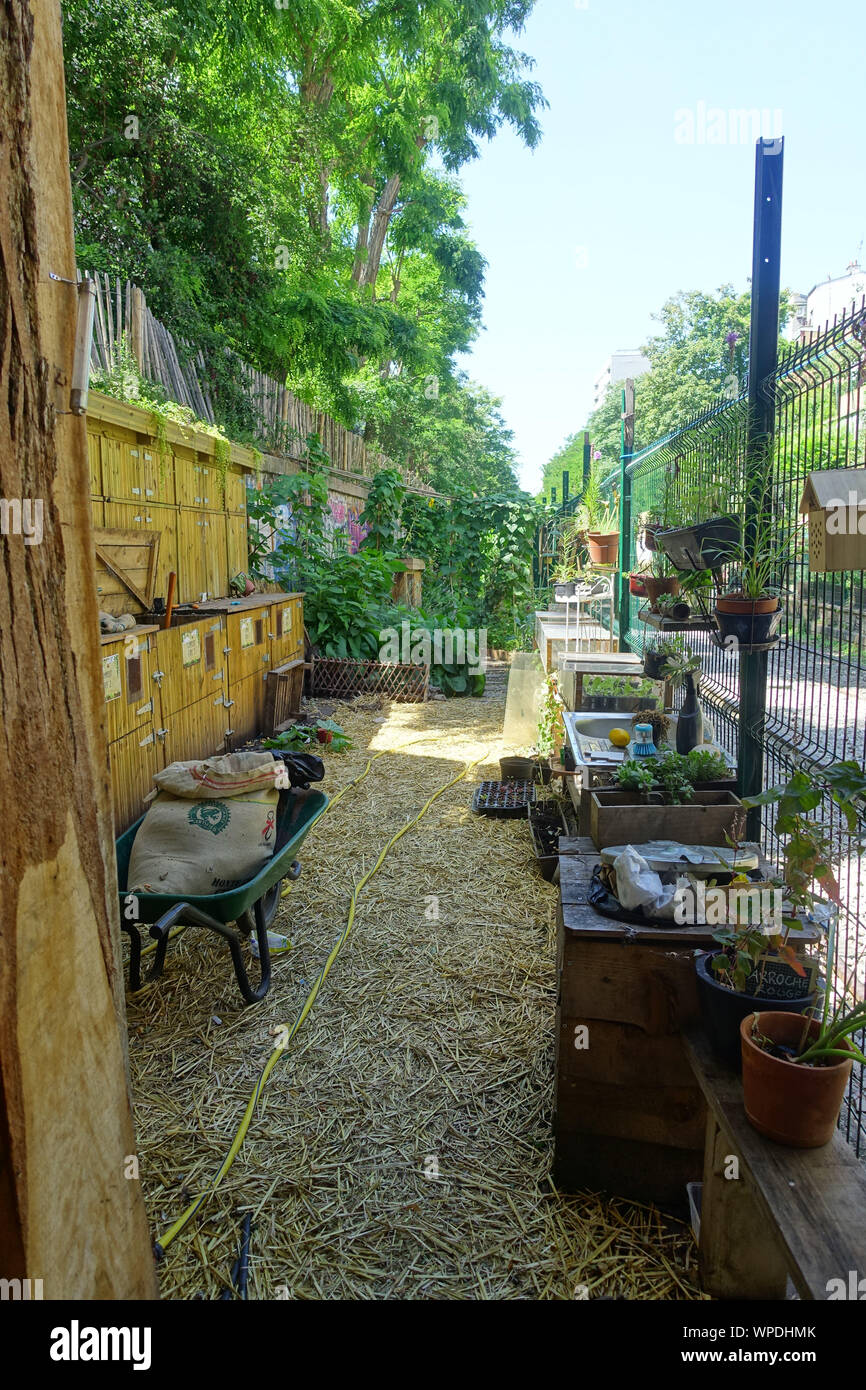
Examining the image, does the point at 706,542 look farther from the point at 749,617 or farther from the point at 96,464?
the point at 96,464

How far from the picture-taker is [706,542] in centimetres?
340

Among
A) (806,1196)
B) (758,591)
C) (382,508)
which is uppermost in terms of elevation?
(382,508)

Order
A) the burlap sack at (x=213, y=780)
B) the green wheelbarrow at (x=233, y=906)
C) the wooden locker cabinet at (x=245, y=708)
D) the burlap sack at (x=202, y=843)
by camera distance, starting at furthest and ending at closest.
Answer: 1. the wooden locker cabinet at (x=245, y=708)
2. the burlap sack at (x=213, y=780)
3. the burlap sack at (x=202, y=843)
4. the green wheelbarrow at (x=233, y=906)

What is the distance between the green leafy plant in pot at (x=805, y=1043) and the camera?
1.64m

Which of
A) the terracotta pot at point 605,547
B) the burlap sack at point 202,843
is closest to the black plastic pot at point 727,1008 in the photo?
the burlap sack at point 202,843

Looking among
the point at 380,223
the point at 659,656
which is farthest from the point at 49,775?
the point at 380,223

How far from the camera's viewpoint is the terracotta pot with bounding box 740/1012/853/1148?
1.64 metres

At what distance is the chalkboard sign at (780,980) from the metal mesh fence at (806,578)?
88mm

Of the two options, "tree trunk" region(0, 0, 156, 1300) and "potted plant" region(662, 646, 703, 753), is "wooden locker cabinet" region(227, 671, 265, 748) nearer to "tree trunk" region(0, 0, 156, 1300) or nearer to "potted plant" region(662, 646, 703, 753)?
"potted plant" region(662, 646, 703, 753)

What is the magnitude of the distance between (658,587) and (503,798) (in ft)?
7.45

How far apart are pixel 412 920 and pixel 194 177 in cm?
1007

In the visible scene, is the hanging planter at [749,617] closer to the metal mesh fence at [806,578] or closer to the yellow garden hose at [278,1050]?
the metal mesh fence at [806,578]

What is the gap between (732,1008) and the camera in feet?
6.35
